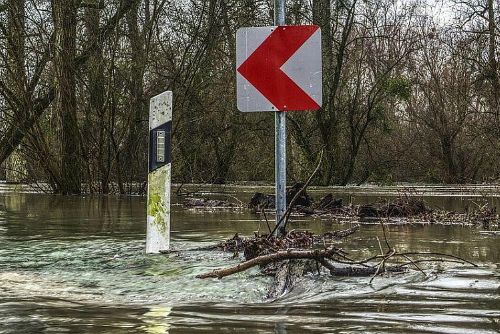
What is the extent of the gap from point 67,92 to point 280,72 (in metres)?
12.9

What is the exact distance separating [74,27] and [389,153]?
15.0 meters

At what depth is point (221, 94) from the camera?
80.2ft

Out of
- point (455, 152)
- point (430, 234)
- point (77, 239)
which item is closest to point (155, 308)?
point (77, 239)

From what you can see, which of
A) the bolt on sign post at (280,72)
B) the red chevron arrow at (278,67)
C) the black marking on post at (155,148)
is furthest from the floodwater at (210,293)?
the red chevron arrow at (278,67)

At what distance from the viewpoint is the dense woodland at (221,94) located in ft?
59.9

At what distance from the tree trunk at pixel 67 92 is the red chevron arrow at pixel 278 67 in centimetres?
1248

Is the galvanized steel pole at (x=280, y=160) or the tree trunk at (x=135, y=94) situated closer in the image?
the galvanized steel pole at (x=280, y=160)

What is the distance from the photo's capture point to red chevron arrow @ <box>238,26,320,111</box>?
6.26 meters

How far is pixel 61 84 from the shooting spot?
711 inches

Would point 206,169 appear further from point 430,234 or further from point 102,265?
point 102,265

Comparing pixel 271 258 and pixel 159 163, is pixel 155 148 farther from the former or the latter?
pixel 271 258

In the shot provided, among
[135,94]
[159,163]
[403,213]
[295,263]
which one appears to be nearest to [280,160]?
[159,163]

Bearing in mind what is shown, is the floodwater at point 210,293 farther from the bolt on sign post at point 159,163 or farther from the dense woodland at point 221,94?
the dense woodland at point 221,94

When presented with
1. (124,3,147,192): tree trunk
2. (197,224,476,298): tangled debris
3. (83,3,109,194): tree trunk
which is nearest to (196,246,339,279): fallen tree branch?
(197,224,476,298): tangled debris
